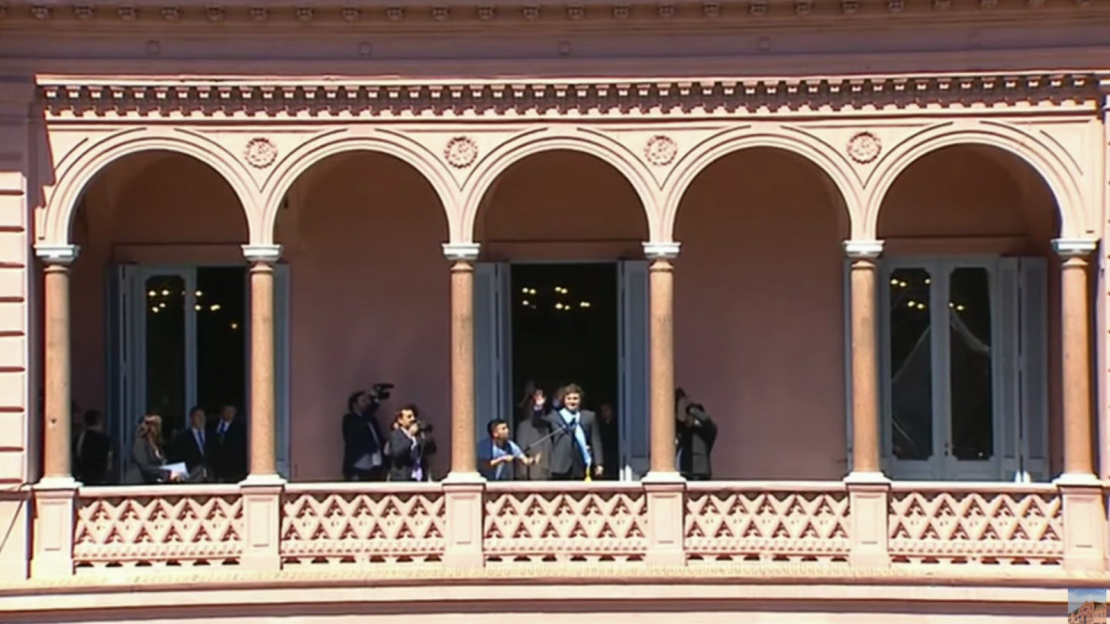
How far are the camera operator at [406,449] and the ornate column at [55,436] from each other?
2.70 meters

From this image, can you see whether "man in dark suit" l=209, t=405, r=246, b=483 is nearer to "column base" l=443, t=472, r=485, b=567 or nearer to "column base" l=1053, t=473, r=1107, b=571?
"column base" l=443, t=472, r=485, b=567

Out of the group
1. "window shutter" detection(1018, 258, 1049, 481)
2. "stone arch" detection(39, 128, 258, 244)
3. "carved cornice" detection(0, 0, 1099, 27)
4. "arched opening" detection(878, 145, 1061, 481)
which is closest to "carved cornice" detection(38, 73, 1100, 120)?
"stone arch" detection(39, 128, 258, 244)

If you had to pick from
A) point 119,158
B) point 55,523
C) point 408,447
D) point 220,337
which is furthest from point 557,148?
point 55,523

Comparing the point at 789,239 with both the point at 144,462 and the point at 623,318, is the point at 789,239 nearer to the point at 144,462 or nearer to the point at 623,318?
the point at 623,318

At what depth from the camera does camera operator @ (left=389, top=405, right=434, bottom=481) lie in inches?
603

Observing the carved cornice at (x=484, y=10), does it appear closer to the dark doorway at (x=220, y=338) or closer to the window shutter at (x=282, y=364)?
the window shutter at (x=282, y=364)

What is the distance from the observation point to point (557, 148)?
48.8 ft

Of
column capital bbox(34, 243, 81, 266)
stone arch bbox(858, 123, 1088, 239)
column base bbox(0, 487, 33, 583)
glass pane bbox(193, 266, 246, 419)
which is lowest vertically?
column base bbox(0, 487, 33, 583)

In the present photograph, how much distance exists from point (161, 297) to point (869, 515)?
707cm

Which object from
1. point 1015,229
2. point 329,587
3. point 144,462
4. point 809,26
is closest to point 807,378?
point 1015,229

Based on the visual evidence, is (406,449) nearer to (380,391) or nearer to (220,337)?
(380,391)

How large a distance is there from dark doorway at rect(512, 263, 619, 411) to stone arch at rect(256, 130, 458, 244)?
7.48 feet

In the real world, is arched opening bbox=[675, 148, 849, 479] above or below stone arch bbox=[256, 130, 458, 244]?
below

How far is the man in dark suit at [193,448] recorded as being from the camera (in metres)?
15.8
